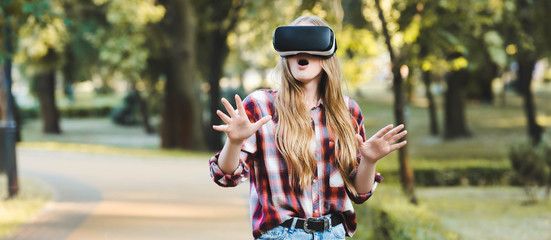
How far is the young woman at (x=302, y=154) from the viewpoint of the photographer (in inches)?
119

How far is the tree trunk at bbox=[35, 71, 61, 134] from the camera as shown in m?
32.9

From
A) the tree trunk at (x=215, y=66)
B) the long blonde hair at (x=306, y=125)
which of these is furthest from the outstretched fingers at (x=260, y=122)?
the tree trunk at (x=215, y=66)

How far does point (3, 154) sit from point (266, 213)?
41.3 feet

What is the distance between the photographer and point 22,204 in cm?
1088

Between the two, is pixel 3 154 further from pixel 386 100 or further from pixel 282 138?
pixel 386 100

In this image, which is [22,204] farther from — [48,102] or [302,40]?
[48,102]

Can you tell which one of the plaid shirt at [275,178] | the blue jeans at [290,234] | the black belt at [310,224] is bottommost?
the blue jeans at [290,234]

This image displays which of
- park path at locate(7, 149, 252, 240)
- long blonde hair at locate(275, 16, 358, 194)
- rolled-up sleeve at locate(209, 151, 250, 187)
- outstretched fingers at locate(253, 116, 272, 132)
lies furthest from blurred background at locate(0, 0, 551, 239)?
outstretched fingers at locate(253, 116, 272, 132)

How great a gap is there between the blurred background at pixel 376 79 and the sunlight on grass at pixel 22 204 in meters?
0.09

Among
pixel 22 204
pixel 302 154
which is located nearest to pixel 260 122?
pixel 302 154

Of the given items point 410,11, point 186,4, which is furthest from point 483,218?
point 186,4

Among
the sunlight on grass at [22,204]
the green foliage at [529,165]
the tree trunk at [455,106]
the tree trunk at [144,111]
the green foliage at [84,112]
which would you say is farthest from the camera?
the green foliage at [84,112]

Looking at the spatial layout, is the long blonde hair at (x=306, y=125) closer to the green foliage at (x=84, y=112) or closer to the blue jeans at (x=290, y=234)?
the blue jeans at (x=290, y=234)

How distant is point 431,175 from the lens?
17.7 meters
